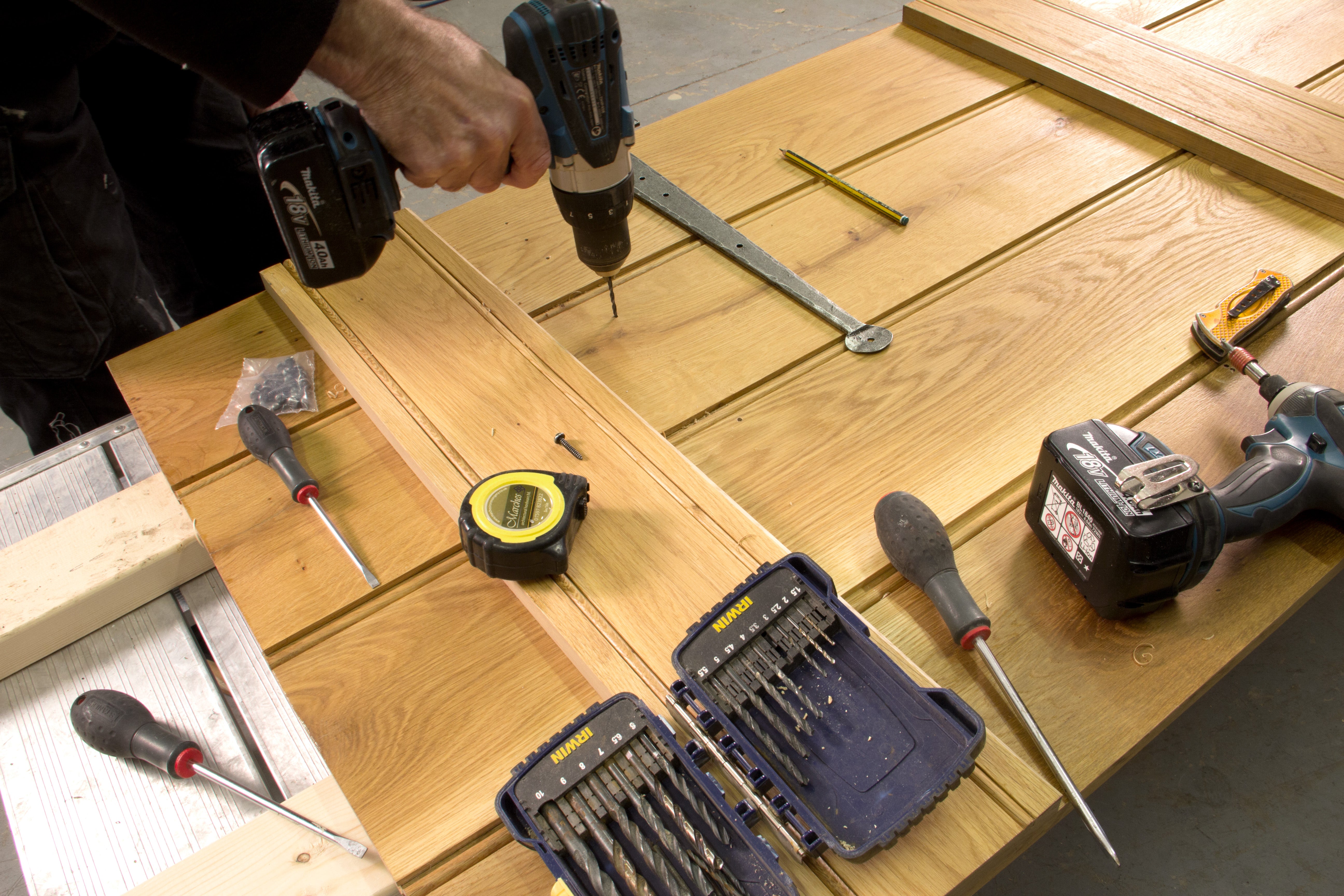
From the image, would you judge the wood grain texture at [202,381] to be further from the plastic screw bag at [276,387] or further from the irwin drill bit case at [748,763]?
the irwin drill bit case at [748,763]

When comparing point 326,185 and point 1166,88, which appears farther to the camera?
point 1166,88

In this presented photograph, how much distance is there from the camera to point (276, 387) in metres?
1.14

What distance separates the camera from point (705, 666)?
75 cm

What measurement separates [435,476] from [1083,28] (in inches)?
61.5

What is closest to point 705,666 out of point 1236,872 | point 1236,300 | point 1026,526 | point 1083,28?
point 1026,526

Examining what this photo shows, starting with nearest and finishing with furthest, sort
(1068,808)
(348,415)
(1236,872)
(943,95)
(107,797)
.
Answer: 1. (1068,808)
2. (107,797)
3. (348,415)
4. (1236,872)
5. (943,95)

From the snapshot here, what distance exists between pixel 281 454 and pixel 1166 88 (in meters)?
1.59

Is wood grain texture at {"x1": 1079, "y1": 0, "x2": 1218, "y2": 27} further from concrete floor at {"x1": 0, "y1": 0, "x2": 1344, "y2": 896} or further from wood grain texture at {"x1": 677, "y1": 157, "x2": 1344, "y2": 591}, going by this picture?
concrete floor at {"x1": 0, "y1": 0, "x2": 1344, "y2": 896}

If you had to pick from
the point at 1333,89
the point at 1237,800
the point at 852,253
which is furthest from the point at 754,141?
the point at 1237,800

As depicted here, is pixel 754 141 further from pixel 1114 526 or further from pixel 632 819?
pixel 632 819

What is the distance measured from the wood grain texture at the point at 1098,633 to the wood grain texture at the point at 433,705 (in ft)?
1.21

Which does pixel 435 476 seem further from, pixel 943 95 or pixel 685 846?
pixel 943 95

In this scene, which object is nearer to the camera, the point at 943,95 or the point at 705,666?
the point at 705,666

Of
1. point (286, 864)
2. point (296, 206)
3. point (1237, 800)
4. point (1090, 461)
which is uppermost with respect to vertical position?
point (296, 206)
